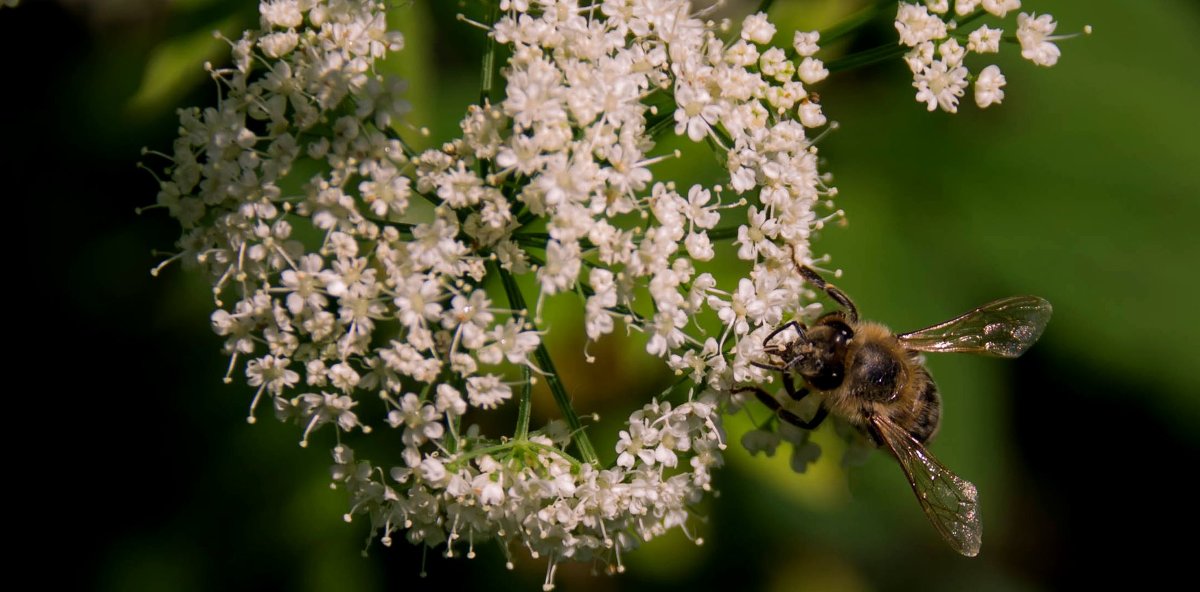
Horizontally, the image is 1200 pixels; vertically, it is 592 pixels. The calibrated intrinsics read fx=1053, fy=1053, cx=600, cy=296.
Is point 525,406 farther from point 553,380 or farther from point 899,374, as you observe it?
point 899,374

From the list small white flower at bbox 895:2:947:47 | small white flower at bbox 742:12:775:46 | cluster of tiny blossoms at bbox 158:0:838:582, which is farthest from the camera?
small white flower at bbox 895:2:947:47

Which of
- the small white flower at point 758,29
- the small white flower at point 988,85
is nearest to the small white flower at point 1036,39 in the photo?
the small white flower at point 988,85

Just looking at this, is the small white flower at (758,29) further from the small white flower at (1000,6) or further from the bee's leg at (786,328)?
the bee's leg at (786,328)


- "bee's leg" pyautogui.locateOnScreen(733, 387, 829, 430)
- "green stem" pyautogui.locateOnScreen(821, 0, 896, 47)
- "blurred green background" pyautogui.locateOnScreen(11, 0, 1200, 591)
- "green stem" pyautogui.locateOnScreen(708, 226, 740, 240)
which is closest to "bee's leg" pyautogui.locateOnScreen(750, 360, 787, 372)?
"bee's leg" pyautogui.locateOnScreen(733, 387, 829, 430)

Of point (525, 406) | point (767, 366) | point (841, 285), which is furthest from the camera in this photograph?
point (841, 285)

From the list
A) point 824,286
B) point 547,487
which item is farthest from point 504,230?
point 824,286

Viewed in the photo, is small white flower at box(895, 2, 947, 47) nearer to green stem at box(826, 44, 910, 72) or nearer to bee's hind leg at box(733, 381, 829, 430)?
green stem at box(826, 44, 910, 72)
